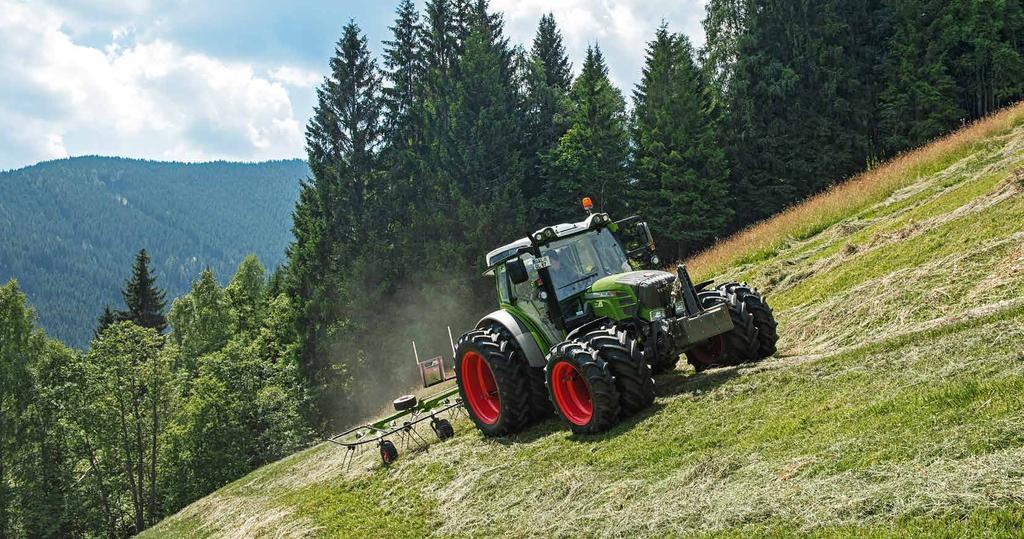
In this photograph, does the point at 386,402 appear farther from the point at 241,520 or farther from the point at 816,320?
the point at 816,320

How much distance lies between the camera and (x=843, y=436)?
516 cm

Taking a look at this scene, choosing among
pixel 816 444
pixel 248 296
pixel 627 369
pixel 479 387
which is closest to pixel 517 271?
pixel 627 369

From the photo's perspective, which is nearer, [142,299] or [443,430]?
[443,430]

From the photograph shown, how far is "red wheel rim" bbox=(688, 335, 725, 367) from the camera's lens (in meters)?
8.86

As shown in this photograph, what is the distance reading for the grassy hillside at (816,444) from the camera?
4.28 m

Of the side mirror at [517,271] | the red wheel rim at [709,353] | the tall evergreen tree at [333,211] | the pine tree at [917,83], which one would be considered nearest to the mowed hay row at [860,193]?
the red wheel rim at [709,353]

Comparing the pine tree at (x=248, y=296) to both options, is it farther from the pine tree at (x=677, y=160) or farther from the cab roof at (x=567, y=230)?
the cab roof at (x=567, y=230)

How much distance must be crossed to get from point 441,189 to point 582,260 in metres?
25.1

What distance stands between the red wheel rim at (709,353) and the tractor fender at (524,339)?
6.15ft

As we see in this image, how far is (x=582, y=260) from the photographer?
9.07 m

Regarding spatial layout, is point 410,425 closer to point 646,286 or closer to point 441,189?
point 646,286

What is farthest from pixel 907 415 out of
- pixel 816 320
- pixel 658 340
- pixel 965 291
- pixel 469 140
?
pixel 469 140

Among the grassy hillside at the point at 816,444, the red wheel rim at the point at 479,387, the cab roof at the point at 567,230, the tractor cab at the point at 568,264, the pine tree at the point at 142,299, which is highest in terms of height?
the pine tree at the point at 142,299

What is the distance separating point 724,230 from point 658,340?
87.3ft
